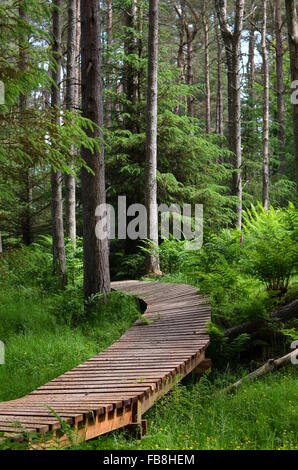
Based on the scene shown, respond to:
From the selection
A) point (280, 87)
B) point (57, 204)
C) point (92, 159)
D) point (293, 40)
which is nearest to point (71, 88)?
point (57, 204)

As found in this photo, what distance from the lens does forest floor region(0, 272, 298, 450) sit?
5254 mm

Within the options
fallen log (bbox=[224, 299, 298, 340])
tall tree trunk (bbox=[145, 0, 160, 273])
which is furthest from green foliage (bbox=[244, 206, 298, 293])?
tall tree trunk (bbox=[145, 0, 160, 273])

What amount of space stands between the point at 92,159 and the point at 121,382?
583cm

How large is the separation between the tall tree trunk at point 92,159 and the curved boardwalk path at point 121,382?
198 cm

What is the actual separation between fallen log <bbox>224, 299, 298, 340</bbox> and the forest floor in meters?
0.80

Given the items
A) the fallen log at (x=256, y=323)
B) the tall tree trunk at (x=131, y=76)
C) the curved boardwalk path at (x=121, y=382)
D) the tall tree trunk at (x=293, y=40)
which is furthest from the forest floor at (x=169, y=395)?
the tall tree trunk at (x=131, y=76)

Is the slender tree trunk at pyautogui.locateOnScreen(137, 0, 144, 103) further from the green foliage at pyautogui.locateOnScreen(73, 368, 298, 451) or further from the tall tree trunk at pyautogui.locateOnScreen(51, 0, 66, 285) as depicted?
the green foliage at pyautogui.locateOnScreen(73, 368, 298, 451)

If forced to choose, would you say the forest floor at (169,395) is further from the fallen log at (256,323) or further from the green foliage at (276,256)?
the green foliage at (276,256)

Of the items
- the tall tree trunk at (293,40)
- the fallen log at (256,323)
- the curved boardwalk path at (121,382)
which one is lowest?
the curved boardwalk path at (121,382)

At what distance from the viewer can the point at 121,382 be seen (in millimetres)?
5754

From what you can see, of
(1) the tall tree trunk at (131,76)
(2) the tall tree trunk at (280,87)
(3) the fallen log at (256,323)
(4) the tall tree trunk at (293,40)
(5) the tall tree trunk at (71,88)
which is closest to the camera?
(4) the tall tree trunk at (293,40)

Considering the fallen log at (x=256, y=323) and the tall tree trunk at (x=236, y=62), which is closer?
the fallen log at (x=256, y=323)

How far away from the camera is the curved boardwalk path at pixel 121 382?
15.5ft

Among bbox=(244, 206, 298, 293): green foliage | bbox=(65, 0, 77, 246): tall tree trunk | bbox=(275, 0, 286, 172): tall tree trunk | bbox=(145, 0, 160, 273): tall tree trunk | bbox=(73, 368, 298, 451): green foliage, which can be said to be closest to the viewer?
bbox=(73, 368, 298, 451): green foliage
